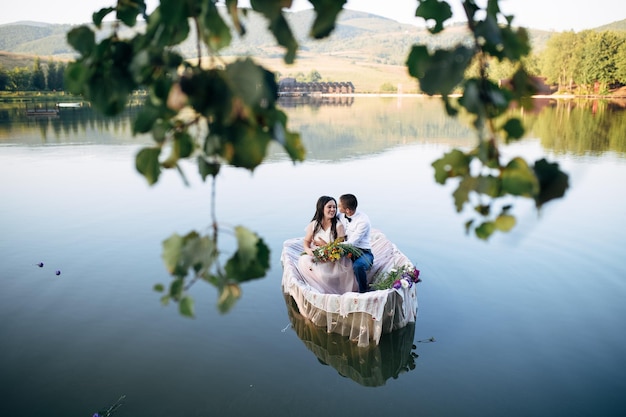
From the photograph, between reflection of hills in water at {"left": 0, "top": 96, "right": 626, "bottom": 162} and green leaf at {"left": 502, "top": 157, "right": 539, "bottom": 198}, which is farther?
reflection of hills in water at {"left": 0, "top": 96, "right": 626, "bottom": 162}

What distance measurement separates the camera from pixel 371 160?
2370cm

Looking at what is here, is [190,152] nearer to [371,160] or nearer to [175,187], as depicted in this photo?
[175,187]

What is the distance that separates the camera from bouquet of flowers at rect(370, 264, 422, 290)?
21.9 feet

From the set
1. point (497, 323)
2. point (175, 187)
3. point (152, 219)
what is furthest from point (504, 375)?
point (175, 187)

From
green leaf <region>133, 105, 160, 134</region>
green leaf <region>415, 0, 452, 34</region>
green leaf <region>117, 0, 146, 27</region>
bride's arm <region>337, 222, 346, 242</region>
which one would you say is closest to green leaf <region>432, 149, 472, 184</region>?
green leaf <region>415, 0, 452, 34</region>

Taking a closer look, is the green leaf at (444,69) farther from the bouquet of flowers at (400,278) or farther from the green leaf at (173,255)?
the bouquet of flowers at (400,278)

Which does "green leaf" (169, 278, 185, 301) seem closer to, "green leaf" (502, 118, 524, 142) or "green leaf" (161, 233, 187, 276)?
"green leaf" (161, 233, 187, 276)

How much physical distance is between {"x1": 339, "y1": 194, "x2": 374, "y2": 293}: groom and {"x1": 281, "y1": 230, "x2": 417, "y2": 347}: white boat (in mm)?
449

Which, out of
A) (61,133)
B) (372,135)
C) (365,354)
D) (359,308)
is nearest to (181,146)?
(359,308)

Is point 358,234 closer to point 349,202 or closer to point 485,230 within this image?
point 349,202

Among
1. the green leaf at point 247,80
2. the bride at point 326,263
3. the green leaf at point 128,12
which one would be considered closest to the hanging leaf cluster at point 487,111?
the green leaf at point 247,80

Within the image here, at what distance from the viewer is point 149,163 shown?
1.01m

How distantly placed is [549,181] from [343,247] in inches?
252

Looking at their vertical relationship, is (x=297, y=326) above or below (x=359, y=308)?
below
